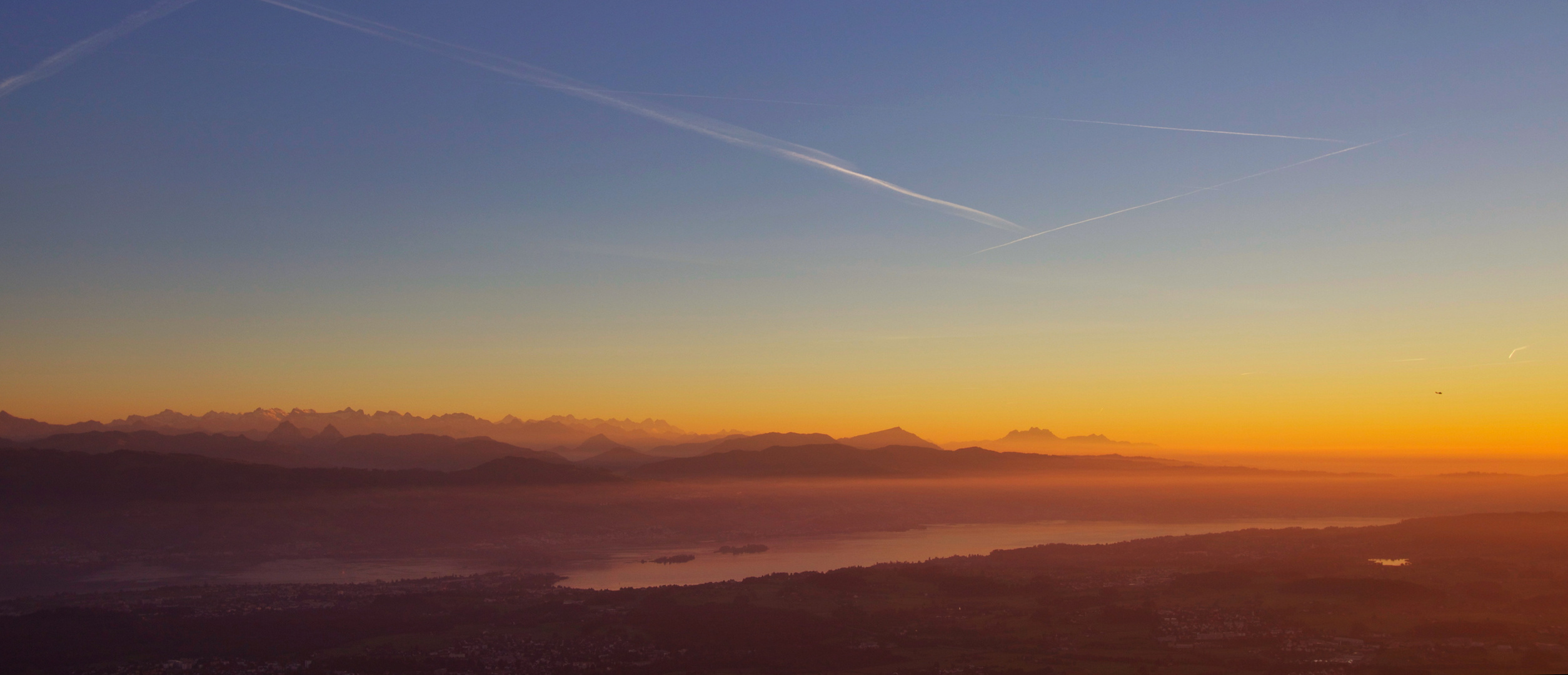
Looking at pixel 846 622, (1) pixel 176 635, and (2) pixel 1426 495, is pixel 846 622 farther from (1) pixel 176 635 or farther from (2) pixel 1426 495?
→ (2) pixel 1426 495

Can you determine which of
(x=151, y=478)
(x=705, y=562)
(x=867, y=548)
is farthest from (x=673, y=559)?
(x=151, y=478)

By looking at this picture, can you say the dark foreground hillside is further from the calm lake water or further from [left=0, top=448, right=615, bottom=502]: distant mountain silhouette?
[left=0, top=448, right=615, bottom=502]: distant mountain silhouette

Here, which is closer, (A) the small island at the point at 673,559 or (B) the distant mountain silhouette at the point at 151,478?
(A) the small island at the point at 673,559

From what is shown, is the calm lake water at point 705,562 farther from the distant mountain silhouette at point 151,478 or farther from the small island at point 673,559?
the distant mountain silhouette at point 151,478

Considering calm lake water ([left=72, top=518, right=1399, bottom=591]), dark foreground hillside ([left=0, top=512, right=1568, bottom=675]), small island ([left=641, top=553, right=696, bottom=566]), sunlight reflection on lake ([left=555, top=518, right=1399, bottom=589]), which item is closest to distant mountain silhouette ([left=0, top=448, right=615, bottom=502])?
calm lake water ([left=72, top=518, right=1399, bottom=591])

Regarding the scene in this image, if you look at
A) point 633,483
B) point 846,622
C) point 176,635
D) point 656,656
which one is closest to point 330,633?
point 176,635

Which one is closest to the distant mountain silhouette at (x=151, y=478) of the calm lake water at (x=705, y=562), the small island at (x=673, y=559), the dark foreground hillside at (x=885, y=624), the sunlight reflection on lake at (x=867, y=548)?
the calm lake water at (x=705, y=562)
